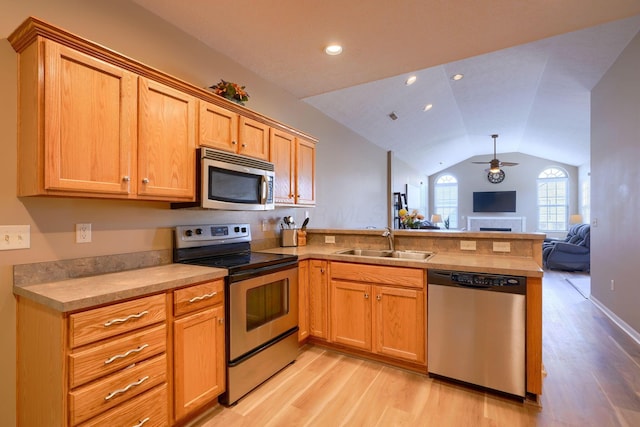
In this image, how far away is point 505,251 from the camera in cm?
255

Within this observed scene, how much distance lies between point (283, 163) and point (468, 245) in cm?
181

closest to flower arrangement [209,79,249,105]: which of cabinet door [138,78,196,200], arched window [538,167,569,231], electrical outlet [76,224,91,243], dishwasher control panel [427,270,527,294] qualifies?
cabinet door [138,78,196,200]

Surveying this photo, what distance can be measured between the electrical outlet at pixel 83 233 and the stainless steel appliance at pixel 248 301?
540 millimetres

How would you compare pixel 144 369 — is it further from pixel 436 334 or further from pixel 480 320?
pixel 480 320

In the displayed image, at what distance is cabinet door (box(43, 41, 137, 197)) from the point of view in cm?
146

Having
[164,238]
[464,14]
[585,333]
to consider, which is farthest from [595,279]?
[164,238]

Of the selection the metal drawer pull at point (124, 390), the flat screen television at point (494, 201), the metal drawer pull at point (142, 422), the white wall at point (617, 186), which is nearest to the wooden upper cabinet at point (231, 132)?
the metal drawer pull at point (124, 390)

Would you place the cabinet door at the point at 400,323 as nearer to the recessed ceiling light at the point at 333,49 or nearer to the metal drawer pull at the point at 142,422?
the metal drawer pull at the point at 142,422

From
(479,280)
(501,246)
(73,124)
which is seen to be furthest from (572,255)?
(73,124)

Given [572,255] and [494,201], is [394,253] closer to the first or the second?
[572,255]

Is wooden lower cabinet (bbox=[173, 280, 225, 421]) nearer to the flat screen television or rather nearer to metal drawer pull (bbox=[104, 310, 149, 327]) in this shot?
metal drawer pull (bbox=[104, 310, 149, 327])

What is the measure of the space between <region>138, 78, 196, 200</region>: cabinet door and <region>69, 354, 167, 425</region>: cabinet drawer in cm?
93

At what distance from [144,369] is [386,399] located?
150 centimetres

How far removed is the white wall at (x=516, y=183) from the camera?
1020 centimetres
